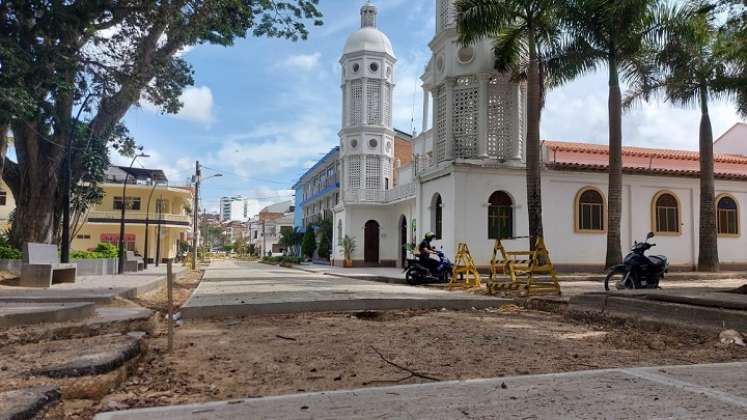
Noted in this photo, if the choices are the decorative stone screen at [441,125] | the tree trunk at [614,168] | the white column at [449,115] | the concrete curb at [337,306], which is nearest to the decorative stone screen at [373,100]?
the decorative stone screen at [441,125]

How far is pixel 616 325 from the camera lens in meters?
7.22

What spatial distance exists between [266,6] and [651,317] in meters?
11.0

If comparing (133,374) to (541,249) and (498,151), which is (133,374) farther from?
(498,151)

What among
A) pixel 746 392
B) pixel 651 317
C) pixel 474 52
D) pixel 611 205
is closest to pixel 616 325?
pixel 651 317

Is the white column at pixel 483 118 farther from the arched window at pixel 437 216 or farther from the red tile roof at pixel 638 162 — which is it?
the red tile roof at pixel 638 162

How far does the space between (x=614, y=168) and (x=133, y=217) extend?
140ft

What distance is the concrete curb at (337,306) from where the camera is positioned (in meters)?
7.99

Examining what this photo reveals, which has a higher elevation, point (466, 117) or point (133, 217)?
point (466, 117)

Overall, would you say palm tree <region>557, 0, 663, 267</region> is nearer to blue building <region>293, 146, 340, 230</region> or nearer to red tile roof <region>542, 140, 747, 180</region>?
red tile roof <region>542, 140, 747, 180</region>

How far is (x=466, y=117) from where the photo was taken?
2158 cm

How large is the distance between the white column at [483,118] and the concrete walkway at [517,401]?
57.2 ft

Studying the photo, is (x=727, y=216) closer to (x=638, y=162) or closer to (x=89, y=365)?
(x=638, y=162)

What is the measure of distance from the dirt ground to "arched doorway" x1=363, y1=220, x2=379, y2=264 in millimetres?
27172

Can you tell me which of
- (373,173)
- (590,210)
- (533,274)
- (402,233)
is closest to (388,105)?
(373,173)
